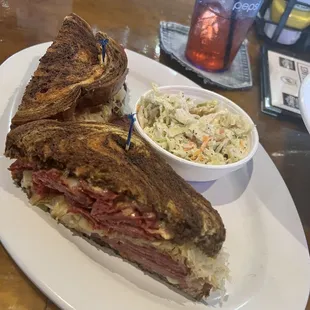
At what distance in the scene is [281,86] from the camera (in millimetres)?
2217

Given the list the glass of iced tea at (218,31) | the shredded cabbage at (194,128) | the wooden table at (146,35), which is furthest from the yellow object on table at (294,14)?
the shredded cabbage at (194,128)

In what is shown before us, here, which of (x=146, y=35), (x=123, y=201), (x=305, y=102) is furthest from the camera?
(x=146, y=35)

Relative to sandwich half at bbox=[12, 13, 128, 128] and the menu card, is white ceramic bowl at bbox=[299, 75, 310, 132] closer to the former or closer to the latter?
the menu card

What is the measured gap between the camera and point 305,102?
1.58 meters

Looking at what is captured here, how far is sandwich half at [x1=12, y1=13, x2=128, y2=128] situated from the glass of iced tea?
528 millimetres

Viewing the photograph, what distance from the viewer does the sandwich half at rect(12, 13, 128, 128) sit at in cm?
151

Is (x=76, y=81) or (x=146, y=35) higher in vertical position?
(x=76, y=81)

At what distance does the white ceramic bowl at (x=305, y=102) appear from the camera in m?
1.50

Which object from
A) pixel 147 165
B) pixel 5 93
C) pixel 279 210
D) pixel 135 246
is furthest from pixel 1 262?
pixel 279 210

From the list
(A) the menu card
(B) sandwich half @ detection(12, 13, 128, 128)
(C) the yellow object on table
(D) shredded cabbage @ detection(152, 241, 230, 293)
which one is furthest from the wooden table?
(D) shredded cabbage @ detection(152, 241, 230, 293)

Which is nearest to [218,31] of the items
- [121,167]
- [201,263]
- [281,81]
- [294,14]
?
[281,81]

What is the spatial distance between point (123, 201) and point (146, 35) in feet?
4.38

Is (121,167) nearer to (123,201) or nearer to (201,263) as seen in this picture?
(123,201)

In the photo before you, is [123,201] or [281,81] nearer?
[123,201]
